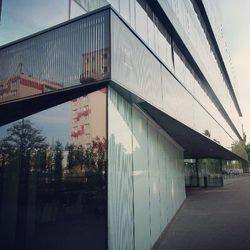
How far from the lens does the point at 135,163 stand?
26.7 feet

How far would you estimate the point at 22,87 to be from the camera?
7785 millimetres

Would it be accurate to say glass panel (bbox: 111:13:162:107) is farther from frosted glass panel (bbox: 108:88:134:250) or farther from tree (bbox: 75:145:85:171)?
tree (bbox: 75:145:85:171)

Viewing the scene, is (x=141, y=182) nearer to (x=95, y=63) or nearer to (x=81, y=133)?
(x=81, y=133)

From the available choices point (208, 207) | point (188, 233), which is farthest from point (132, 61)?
point (208, 207)

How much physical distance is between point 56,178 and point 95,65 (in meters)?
2.79

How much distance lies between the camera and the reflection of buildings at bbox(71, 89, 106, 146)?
666 centimetres

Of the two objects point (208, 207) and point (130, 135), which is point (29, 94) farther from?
point (208, 207)

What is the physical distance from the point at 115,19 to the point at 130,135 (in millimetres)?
2780

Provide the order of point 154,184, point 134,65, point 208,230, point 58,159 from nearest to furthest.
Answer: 1. point 58,159
2. point 134,65
3. point 154,184
4. point 208,230

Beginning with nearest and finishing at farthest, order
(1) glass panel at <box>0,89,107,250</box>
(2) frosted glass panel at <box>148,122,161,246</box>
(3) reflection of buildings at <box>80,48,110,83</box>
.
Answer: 1. (3) reflection of buildings at <box>80,48,110,83</box>
2. (1) glass panel at <box>0,89,107,250</box>
3. (2) frosted glass panel at <box>148,122,161,246</box>

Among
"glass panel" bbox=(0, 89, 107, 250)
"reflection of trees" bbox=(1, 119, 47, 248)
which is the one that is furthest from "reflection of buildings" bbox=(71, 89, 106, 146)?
"reflection of trees" bbox=(1, 119, 47, 248)

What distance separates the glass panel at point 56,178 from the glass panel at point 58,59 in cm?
57

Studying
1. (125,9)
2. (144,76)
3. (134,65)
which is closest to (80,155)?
(134,65)

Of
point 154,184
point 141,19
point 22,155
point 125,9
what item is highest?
point 141,19
